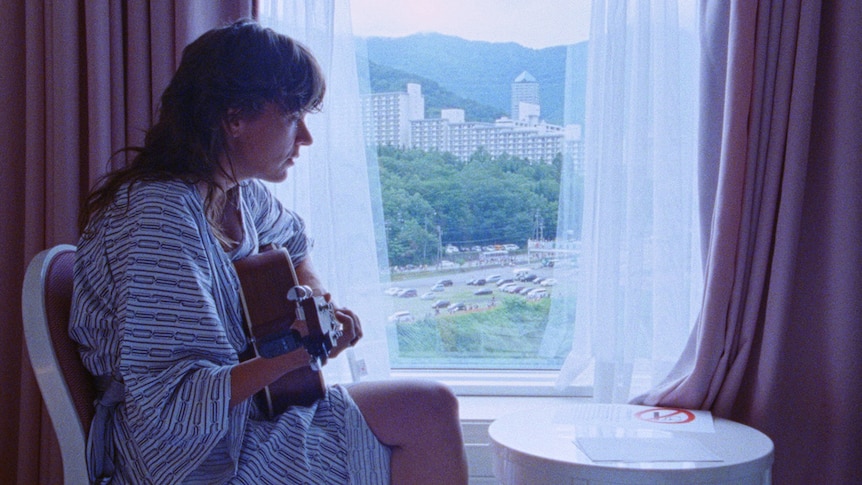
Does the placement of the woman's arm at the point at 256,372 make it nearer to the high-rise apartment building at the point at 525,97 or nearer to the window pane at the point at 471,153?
the window pane at the point at 471,153

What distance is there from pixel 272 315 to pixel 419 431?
11.6 inches

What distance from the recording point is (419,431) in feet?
4.22

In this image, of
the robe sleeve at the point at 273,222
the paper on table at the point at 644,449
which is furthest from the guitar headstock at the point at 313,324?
the paper on table at the point at 644,449

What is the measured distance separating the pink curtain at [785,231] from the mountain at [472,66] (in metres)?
0.47

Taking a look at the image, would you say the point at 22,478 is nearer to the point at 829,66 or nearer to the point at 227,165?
the point at 227,165

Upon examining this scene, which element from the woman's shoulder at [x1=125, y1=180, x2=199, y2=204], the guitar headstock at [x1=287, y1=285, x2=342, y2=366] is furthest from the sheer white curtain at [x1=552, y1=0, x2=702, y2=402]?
the woman's shoulder at [x1=125, y1=180, x2=199, y2=204]

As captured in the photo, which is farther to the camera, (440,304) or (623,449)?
(440,304)

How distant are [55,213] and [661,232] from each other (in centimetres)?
136

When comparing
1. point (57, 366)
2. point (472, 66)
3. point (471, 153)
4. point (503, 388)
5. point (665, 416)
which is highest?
point (472, 66)

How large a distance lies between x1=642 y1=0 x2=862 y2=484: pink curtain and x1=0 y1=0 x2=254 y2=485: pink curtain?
1094 millimetres

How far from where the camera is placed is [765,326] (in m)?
1.77

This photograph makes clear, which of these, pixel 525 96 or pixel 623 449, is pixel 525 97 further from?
pixel 623 449

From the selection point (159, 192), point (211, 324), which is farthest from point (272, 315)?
point (159, 192)

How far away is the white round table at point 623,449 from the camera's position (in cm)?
137
